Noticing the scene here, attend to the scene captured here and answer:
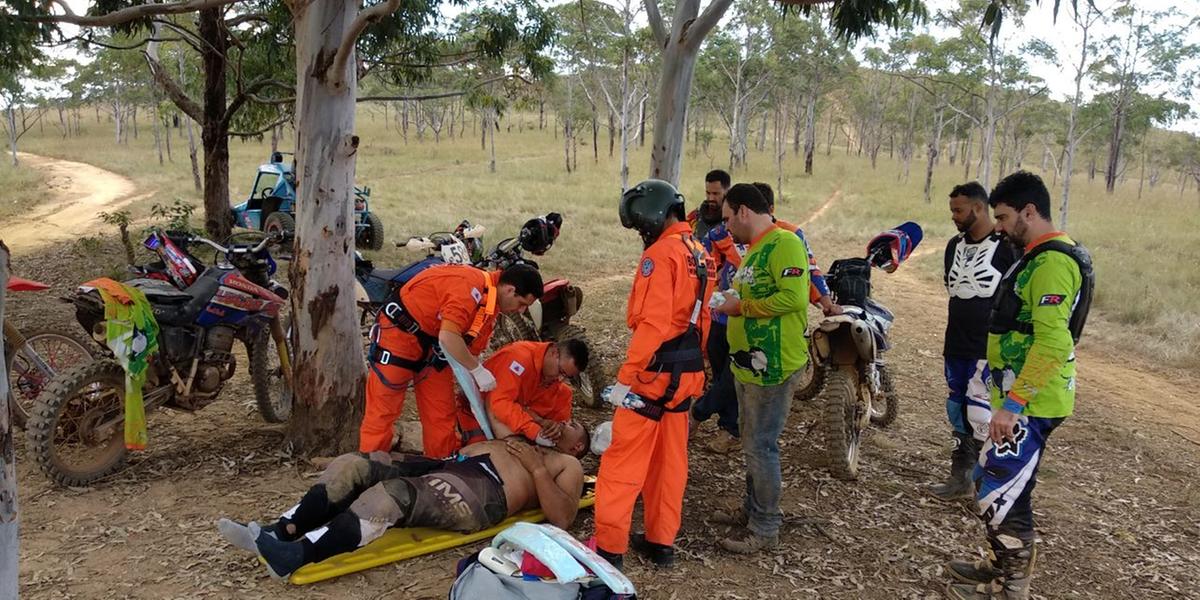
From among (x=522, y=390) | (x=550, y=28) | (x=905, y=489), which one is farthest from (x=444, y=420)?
(x=550, y=28)

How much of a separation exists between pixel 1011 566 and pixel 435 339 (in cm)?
297

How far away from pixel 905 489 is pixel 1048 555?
845mm

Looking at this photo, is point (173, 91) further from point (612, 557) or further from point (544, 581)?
point (544, 581)

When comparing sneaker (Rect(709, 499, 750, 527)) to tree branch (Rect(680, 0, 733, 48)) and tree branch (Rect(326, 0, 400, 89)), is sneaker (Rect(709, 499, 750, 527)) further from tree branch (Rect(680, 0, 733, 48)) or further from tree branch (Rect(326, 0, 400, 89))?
tree branch (Rect(680, 0, 733, 48))

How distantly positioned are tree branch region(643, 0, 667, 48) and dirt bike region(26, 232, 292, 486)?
3492 mm

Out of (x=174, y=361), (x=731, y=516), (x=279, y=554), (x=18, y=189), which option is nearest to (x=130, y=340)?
(x=174, y=361)

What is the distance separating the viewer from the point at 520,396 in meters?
4.14

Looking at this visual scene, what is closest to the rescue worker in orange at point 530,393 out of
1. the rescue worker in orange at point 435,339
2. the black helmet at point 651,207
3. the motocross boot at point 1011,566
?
the rescue worker in orange at point 435,339

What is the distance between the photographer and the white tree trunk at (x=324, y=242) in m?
4.13

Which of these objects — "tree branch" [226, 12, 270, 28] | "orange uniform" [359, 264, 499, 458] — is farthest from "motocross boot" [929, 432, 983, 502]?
"tree branch" [226, 12, 270, 28]

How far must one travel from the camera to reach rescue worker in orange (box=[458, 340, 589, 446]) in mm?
3934

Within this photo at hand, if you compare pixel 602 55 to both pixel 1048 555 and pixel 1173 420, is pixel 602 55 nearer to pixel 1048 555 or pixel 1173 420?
pixel 1173 420

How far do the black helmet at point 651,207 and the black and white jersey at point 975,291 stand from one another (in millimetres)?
2002

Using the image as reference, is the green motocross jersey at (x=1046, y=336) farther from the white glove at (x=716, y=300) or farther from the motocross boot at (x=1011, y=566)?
the white glove at (x=716, y=300)
